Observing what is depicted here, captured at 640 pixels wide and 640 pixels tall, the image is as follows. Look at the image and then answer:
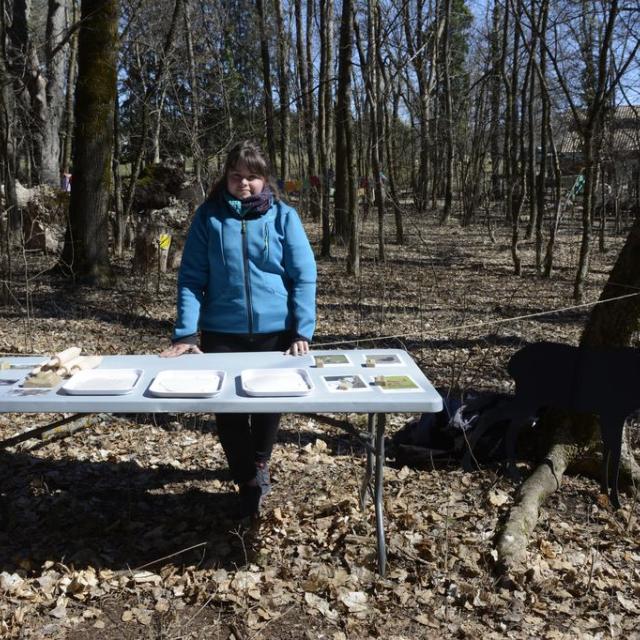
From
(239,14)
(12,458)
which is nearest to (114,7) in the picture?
(12,458)

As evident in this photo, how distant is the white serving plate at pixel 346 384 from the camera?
2.48 m

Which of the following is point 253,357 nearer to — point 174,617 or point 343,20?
point 174,617

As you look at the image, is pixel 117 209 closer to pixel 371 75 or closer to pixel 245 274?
pixel 371 75

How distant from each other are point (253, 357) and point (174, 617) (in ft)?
3.52

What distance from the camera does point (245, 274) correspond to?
293 cm

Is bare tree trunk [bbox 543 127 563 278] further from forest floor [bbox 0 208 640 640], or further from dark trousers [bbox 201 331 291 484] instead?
dark trousers [bbox 201 331 291 484]

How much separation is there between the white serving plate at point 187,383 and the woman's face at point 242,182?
0.79 meters

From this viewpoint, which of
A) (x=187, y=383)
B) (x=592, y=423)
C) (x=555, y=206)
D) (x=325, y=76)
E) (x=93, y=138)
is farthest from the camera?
(x=325, y=76)

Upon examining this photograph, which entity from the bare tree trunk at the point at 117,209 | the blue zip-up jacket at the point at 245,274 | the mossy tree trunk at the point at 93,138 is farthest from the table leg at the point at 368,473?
the bare tree trunk at the point at 117,209

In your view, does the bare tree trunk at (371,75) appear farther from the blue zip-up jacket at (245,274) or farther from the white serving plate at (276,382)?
the white serving plate at (276,382)

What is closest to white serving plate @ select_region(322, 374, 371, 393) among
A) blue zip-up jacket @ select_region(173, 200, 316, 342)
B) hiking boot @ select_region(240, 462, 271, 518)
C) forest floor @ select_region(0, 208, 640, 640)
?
blue zip-up jacket @ select_region(173, 200, 316, 342)

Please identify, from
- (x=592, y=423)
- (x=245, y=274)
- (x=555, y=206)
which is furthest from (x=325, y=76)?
(x=245, y=274)

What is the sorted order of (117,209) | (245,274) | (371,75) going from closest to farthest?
(245,274), (371,75), (117,209)

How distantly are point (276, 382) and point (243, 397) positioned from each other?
0.16 metres
